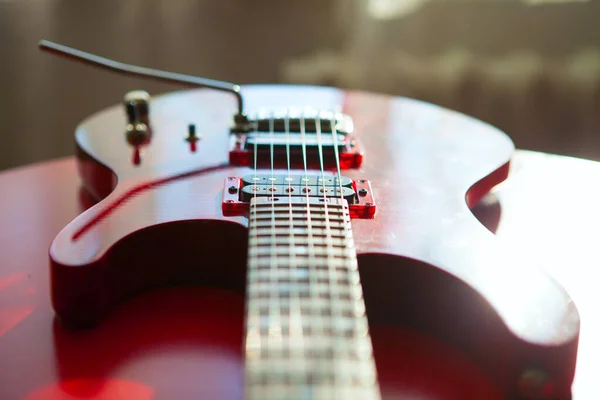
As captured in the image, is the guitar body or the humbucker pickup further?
the humbucker pickup

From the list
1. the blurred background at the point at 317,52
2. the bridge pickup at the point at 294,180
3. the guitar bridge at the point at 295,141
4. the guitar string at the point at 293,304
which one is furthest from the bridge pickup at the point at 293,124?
the blurred background at the point at 317,52

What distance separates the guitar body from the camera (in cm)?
48

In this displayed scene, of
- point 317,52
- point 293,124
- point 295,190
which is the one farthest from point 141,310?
point 317,52

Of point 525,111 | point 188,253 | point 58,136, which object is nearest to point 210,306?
point 188,253

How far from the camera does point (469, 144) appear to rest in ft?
2.68

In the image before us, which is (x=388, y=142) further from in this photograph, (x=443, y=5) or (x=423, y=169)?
(x=443, y=5)

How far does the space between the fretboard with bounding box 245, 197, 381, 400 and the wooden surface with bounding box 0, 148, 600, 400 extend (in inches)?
3.6

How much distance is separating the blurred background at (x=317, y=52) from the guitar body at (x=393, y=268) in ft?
2.34

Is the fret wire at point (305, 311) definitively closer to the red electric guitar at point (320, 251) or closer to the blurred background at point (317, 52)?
the red electric guitar at point (320, 251)

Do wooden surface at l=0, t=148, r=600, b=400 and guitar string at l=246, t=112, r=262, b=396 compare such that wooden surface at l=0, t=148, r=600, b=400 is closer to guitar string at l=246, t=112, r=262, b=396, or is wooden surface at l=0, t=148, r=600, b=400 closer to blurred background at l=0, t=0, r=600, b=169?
guitar string at l=246, t=112, r=262, b=396

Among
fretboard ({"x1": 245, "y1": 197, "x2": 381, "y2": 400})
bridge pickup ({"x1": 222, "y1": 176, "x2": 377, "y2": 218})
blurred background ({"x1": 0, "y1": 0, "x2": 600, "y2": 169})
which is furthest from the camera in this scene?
blurred background ({"x1": 0, "y1": 0, "x2": 600, "y2": 169})

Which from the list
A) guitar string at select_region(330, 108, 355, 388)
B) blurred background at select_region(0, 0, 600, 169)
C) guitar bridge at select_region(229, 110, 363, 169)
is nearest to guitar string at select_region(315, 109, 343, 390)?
guitar string at select_region(330, 108, 355, 388)

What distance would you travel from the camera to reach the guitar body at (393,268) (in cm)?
48

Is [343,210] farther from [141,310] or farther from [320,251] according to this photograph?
[141,310]
